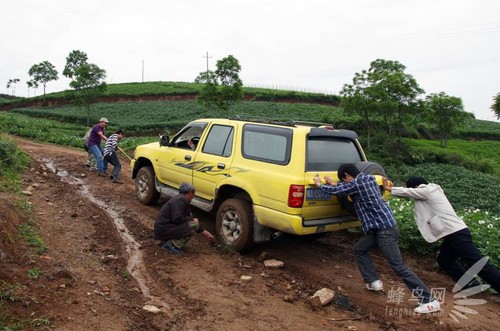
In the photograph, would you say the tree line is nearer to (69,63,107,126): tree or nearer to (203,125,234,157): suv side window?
(69,63,107,126): tree

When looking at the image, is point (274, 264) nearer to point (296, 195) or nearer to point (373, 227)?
point (296, 195)

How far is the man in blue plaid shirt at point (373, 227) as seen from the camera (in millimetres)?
4887

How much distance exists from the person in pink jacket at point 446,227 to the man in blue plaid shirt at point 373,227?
22.6 inches

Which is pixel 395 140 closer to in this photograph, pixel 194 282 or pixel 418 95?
pixel 418 95

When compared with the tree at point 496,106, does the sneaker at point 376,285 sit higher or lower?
lower

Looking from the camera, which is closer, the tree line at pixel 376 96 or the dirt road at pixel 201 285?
the dirt road at pixel 201 285

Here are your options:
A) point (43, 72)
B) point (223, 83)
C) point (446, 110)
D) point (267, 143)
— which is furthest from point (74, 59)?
point (267, 143)

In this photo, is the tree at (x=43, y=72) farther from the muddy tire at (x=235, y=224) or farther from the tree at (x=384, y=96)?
the muddy tire at (x=235, y=224)

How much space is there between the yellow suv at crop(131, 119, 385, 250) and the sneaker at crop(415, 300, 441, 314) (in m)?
1.49

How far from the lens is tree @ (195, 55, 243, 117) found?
27891 mm

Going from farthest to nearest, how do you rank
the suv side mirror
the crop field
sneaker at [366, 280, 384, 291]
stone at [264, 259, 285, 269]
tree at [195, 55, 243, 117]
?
the crop field
tree at [195, 55, 243, 117]
the suv side mirror
stone at [264, 259, 285, 269]
sneaker at [366, 280, 384, 291]

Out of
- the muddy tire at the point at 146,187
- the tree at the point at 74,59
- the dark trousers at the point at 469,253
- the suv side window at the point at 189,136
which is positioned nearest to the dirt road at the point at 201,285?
the dark trousers at the point at 469,253

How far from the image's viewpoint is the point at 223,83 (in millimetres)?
28609

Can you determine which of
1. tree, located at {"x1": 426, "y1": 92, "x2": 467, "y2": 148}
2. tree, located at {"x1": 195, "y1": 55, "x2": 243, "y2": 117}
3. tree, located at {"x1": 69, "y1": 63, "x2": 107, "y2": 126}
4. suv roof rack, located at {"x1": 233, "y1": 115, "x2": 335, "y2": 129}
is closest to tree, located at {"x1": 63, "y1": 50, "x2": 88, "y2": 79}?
tree, located at {"x1": 69, "y1": 63, "x2": 107, "y2": 126}
